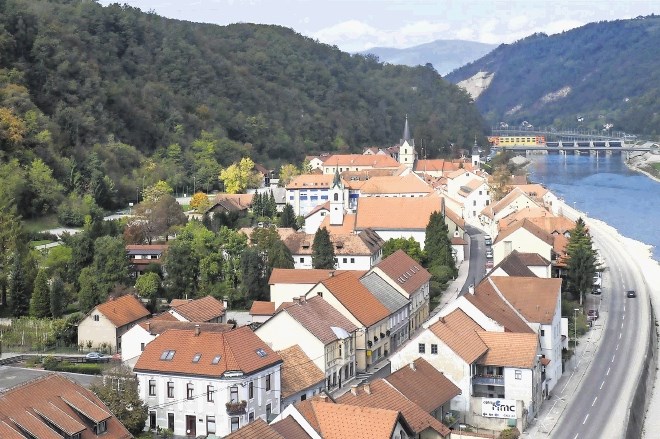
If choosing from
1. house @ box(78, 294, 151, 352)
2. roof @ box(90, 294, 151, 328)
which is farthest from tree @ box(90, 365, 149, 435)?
roof @ box(90, 294, 151, 328)

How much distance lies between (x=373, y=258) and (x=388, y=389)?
68.7ft

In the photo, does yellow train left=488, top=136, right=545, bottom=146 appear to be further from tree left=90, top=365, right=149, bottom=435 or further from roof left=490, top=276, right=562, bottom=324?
tree left=90, top=365, right=149, bottom=435

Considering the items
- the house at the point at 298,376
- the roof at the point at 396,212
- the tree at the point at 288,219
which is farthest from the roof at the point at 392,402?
the tree at the point at 288,219

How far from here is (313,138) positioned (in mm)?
103875

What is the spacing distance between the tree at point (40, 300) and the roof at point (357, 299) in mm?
9983

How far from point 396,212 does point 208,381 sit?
26349 mm

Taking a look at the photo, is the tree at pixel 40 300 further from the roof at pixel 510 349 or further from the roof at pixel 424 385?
the roof at pixel 510 349

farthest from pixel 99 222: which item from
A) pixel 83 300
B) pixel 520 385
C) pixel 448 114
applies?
pixel 448 114

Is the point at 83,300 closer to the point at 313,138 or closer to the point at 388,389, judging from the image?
the point at 388,389

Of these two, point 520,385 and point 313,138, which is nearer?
point 520,385

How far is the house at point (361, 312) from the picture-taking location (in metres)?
30.0

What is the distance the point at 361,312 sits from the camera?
3058cm

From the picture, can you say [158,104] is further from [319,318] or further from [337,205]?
[319,318]

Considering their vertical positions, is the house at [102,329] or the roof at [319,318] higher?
the roof at [319,318]
